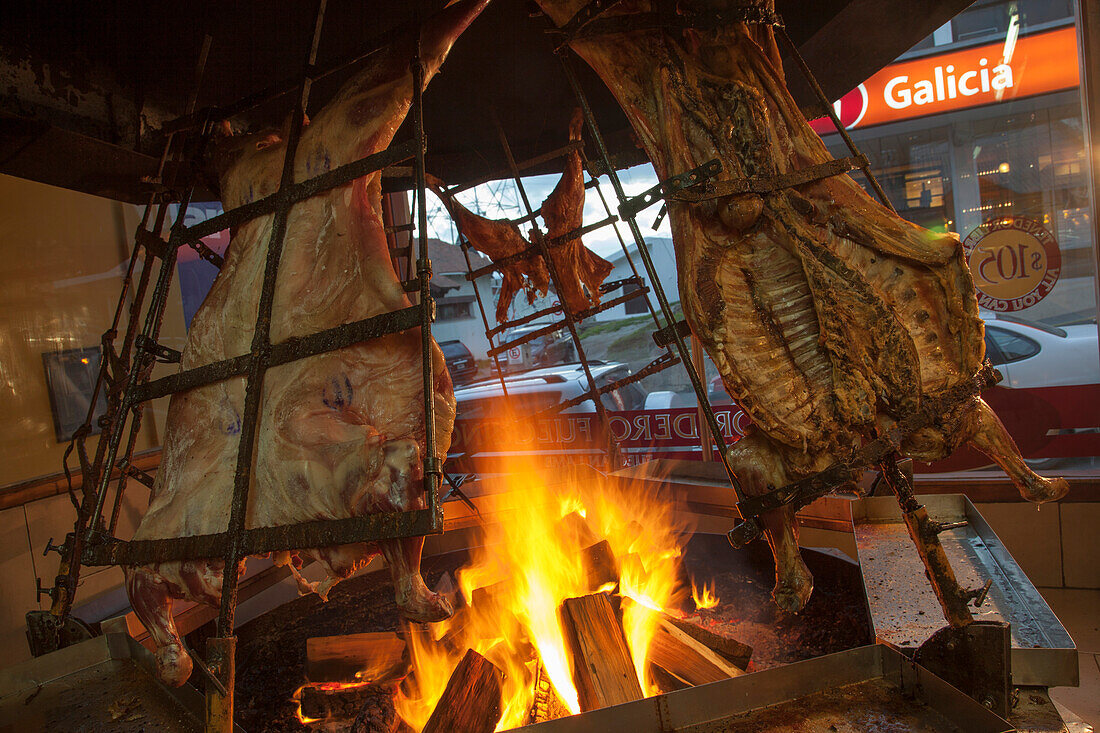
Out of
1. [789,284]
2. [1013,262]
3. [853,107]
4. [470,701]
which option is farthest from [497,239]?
[1013,262]

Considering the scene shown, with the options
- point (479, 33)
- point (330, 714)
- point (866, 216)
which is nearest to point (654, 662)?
point (330, 714)

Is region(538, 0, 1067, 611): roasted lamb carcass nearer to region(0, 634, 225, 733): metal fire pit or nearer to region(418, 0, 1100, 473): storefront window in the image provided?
region(0, 634, 225, 733): metal fire pit

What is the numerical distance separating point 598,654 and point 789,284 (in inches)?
65.8

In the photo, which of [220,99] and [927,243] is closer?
[927,243]

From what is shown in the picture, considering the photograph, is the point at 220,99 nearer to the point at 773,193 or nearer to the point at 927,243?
the point at 773,193

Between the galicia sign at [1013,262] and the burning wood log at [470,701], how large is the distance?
18.2 feet

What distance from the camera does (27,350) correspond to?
4.46 m

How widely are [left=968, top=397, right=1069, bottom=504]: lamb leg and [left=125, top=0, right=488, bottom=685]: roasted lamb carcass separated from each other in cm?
172

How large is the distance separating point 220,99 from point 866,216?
120 inches

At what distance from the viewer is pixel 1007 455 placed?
2.06 meters

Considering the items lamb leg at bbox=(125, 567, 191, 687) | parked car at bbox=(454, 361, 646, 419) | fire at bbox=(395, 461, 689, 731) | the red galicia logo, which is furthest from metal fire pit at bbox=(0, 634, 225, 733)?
the red galicia logo

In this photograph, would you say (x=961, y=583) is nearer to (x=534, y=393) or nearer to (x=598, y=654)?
(x=598, y=654)


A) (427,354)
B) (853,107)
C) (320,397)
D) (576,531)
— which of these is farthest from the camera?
(853,107)

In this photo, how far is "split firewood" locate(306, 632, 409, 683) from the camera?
3.21 meters
